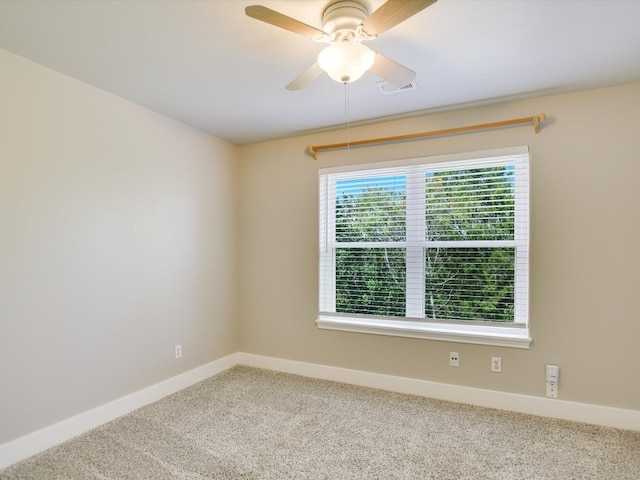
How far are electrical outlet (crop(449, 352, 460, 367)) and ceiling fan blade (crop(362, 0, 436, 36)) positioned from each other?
8.00 ft

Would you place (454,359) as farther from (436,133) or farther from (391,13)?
(391,13)

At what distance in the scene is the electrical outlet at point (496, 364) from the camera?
9.16 ft

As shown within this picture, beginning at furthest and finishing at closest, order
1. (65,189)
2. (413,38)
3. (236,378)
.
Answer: (236,378) → (65,189) → (413,38)

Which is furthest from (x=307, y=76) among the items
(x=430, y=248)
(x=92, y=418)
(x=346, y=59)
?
(x=92, y=418)

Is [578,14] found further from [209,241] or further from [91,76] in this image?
[209,241]

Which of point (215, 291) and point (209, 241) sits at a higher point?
point (209, 241)

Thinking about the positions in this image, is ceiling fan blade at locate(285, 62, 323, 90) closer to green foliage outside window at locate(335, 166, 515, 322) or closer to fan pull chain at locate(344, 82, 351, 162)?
fan pull chain at locate(344, 82, 351, 162)

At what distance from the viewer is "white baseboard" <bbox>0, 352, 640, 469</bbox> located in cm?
221

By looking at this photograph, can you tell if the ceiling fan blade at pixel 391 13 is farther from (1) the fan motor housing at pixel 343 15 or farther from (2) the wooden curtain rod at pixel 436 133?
(2) the wooden curtain rod at pixel 436 133

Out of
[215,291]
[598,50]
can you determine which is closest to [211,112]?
[215,291]

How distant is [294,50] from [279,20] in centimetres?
62

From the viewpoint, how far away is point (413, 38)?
1.95m

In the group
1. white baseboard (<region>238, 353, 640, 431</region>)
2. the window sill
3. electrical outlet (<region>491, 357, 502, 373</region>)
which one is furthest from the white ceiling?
white baseboard (<region>238, 353, 640, 431</region>)

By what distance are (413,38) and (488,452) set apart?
96.6 inches
